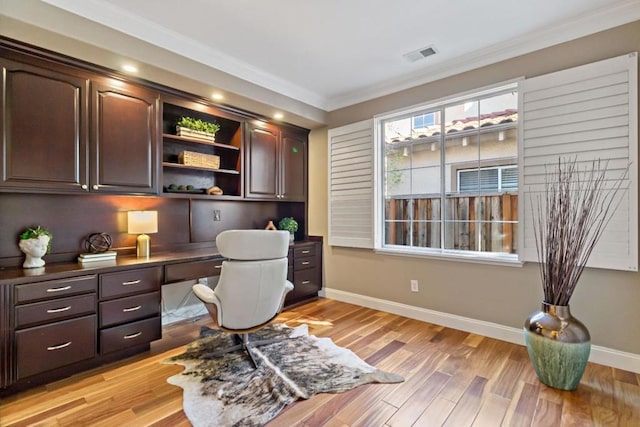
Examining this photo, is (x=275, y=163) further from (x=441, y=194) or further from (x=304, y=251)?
(x=441, y=194)

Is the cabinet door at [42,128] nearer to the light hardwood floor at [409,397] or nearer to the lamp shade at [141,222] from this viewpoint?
the lamp shade at [141,222]

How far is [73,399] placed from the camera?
76.0 inches

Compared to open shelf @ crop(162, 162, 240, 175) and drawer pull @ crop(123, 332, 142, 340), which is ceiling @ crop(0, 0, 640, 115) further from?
drawer pull @ crop(123, 332, 142, 340)

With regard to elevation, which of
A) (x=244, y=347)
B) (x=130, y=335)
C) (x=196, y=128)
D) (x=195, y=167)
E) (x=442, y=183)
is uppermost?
(x=196, y=128)

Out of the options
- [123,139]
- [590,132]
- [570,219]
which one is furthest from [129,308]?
[590,132]

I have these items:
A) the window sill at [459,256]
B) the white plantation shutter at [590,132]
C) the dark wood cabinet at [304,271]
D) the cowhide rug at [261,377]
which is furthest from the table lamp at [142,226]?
the white plantation shutter at [590,132]

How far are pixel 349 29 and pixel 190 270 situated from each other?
99.6 inches

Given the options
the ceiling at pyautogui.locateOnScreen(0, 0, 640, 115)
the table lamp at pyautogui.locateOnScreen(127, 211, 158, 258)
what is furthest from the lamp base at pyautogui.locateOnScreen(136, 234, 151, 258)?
the ceiling at pyautogui.locateOnScreen(0, 0, 640, 115)

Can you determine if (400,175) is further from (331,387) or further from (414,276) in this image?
(331,387)

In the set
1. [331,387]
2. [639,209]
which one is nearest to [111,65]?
[331,387]

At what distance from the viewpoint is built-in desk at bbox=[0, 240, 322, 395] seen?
1.95 meters

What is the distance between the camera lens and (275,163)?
3945 millimetres

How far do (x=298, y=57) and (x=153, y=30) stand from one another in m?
1.25

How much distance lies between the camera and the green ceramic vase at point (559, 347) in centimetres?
196
